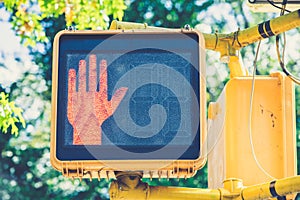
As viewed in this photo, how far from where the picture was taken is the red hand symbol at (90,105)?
3625 millimetres

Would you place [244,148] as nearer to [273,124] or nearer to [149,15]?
[273,124]

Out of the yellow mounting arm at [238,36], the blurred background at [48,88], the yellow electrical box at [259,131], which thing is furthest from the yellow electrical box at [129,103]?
the blurred background at [48,88]

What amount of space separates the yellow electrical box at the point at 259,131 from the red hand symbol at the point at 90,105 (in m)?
0.82

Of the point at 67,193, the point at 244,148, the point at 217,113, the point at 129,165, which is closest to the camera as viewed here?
the point at 129,165

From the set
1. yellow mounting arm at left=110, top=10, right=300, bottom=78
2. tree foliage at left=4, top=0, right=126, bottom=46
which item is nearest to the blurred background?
tree foliage at left=4, top=0, right=126, bottom=46

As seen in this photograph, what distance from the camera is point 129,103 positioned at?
12.0 ft

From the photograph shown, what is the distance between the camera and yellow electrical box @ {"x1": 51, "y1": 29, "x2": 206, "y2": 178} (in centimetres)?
359

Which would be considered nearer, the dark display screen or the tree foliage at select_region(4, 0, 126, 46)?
the dark display screen

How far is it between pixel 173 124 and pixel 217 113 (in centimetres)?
106

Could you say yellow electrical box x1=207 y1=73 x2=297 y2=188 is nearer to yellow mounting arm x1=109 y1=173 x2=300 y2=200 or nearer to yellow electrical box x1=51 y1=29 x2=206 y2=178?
yellow mounting arm x1=109 y1=173 x2=300 y2=200

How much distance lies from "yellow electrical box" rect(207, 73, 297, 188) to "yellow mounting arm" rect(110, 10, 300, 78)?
0.56 feet

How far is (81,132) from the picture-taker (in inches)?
143

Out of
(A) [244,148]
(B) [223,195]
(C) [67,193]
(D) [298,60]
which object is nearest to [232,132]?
(A) [244,148]

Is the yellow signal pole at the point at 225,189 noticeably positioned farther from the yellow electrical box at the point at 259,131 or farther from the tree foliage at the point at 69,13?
the tree foliage at the point at 69,13
